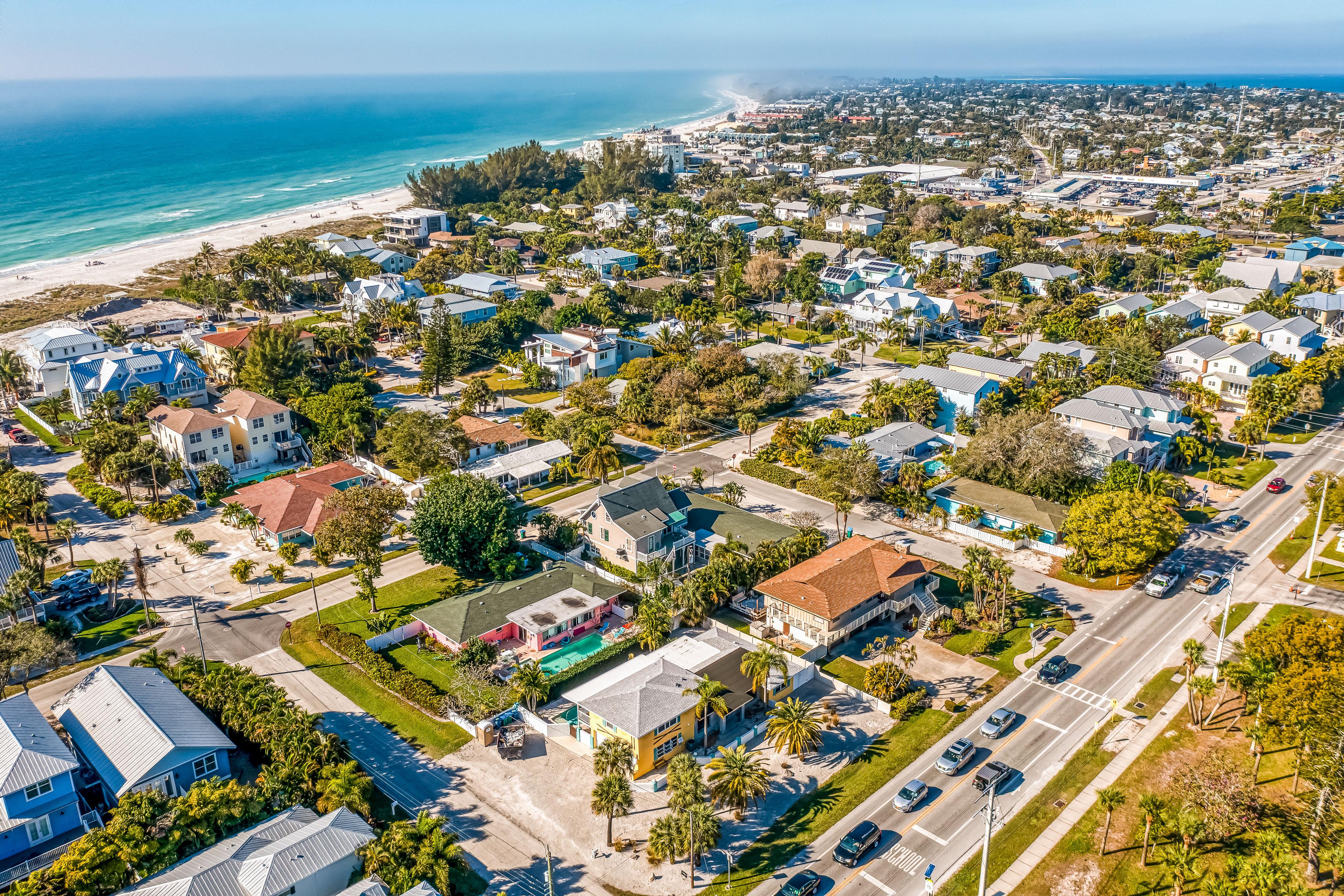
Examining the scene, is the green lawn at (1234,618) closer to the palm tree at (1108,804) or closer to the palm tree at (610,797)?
the palm tree at (1108,804)

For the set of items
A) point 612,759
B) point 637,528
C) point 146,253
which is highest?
point 146,253

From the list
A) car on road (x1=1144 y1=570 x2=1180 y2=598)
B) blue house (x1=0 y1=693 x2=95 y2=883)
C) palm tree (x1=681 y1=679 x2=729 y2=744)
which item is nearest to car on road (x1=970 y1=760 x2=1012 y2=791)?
palm tree (x1=681 y1=679 x2=729 y2=744)

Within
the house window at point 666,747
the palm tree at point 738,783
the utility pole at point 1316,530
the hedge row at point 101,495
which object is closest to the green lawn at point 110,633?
the hedge row at point 101,495

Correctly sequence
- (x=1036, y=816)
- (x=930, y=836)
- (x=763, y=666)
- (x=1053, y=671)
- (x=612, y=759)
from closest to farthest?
(x=930, y=836) → (x=612, y=759) → (x=1036, y=816) → (x=763, y=666) → (x=1053, y=671)

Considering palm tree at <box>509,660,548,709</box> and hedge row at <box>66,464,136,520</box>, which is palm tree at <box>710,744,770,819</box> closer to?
palm tree at <box>509,660,548,709</box>

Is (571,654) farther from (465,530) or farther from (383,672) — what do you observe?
(465,530)

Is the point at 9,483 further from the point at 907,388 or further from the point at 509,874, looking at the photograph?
the point at 907,388

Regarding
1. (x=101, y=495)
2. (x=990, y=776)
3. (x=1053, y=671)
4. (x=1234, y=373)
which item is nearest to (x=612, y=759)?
(x=990, y=776)

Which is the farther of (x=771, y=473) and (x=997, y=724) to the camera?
(x=771, y=473)
